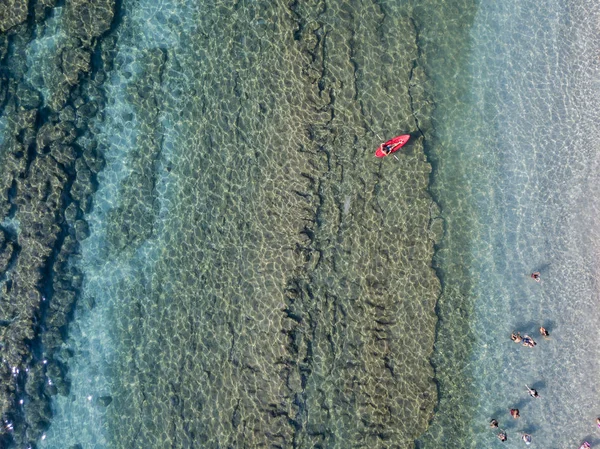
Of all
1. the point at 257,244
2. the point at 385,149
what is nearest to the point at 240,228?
the point at 257,244

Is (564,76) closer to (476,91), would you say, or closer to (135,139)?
(476,91)

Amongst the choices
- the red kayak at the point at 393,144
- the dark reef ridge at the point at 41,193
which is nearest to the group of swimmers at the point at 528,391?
the red kayak at the point at 393,144

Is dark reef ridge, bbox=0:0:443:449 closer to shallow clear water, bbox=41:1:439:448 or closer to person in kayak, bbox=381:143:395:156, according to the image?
shallow clear water, bbox=41:1:439:448

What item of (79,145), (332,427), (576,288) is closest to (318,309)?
(332,427)

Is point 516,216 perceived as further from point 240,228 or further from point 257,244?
point 240,228

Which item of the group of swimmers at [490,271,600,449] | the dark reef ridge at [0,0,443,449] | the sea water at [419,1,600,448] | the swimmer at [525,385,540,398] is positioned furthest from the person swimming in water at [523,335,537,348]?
the dark reef ridge at [0,0,443,449]

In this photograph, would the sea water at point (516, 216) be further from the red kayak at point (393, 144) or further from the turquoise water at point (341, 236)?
the red kayak at point (393, 144)
